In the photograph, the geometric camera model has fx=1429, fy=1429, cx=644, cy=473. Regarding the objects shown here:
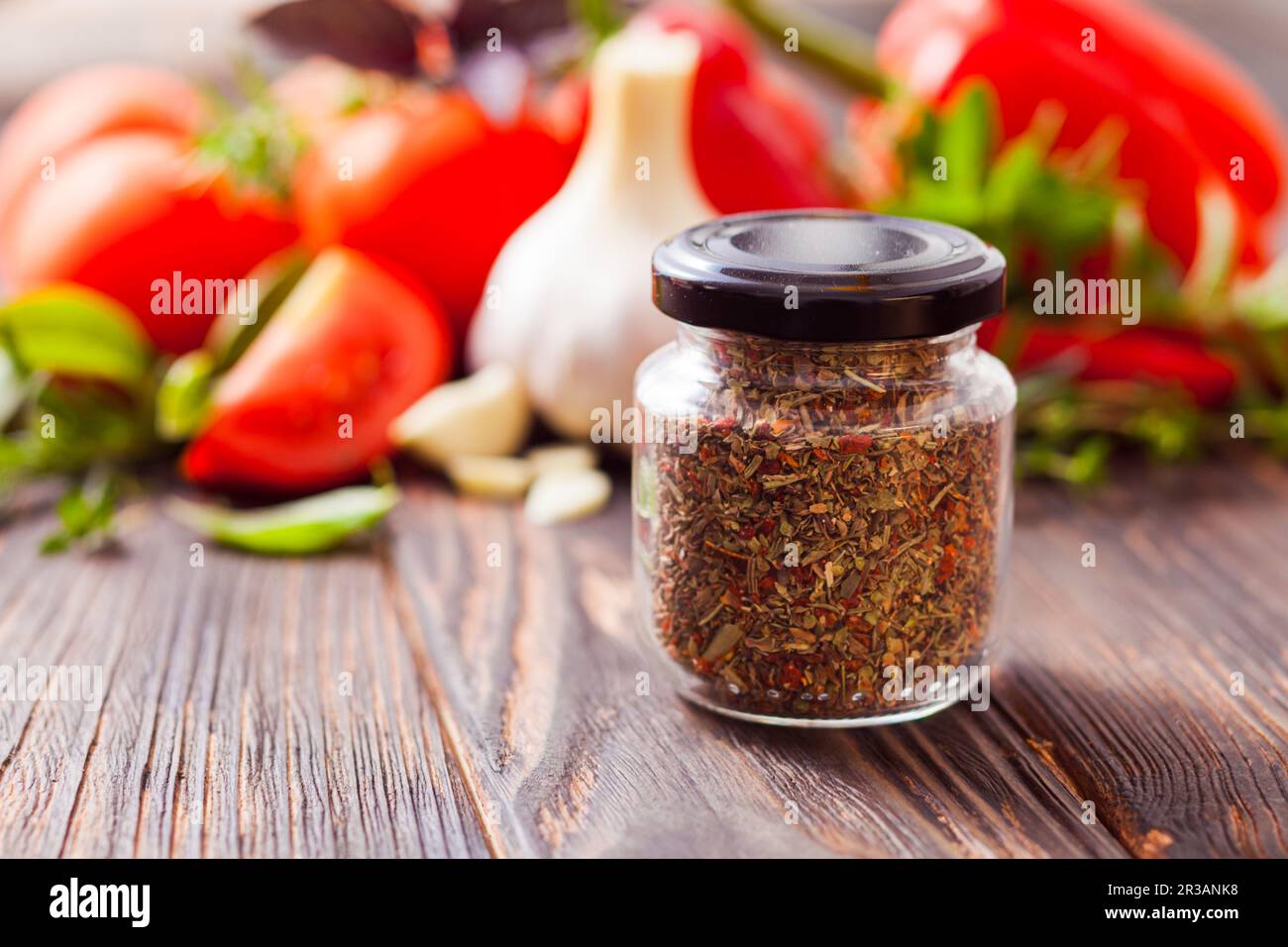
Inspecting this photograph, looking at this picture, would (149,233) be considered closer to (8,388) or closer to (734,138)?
(8,388)

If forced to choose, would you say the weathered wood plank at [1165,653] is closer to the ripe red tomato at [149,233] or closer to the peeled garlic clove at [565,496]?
the peeled garlic clove at [565,496]

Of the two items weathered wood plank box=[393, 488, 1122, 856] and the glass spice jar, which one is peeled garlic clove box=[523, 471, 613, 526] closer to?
weathered wood plank box=[393, 488, 1122, 856]

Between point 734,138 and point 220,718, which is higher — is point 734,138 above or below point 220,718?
above

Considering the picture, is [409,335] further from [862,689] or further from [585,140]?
[862,689]

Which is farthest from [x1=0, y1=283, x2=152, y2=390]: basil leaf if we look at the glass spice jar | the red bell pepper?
the glass spice jar

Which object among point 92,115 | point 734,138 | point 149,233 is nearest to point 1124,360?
point 734,138

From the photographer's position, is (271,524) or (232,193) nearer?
(271,524)

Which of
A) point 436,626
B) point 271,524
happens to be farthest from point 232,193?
point 436,626
